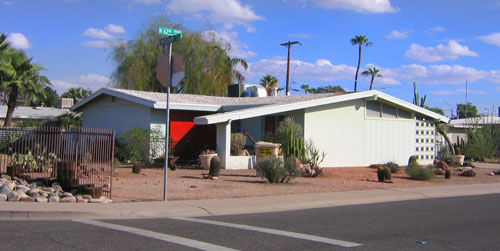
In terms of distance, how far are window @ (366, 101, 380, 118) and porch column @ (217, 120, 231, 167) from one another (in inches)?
310

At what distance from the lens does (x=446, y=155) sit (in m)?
29.3

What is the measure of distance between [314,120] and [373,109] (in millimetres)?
3761

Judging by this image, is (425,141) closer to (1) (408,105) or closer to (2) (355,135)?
(1) (408,105)

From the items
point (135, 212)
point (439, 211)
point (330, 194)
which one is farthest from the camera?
point (330, 194)

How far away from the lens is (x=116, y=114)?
85.1 feet

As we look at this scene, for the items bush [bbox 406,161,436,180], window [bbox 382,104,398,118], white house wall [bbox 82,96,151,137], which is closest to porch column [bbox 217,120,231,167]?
white house wall [bbox 82,96,151,137]

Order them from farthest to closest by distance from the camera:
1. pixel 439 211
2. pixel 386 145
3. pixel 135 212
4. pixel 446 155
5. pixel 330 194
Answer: pixel 446 155 → pixel 386 145 → pixel 330 194 → pixel 439 211 → pixel 135 212

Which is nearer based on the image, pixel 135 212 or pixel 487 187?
pixel 135 212

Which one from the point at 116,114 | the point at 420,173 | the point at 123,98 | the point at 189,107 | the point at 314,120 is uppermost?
the point at 123,98

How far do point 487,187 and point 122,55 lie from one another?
86.6 feet

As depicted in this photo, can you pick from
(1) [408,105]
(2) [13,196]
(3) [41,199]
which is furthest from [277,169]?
(1) [408,105]

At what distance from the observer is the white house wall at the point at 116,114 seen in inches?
951

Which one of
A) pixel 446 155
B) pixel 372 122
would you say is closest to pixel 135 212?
pixel 372 122

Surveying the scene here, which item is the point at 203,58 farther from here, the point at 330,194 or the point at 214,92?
the point at 330,194
